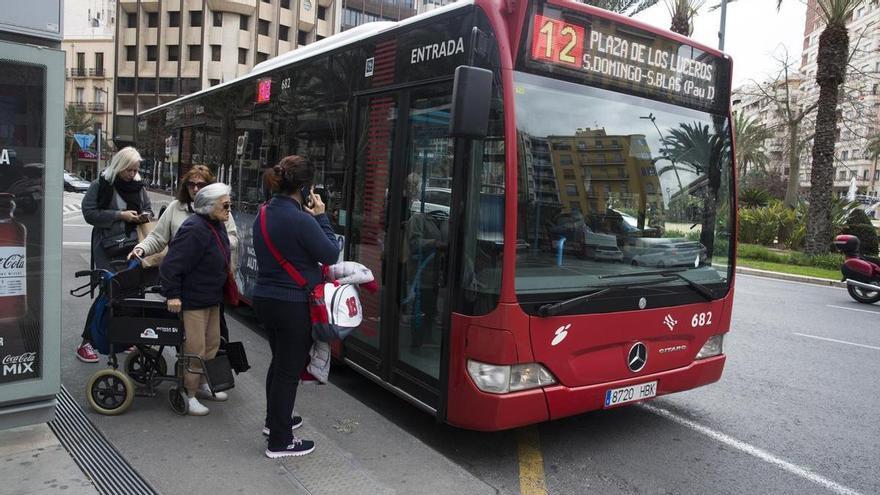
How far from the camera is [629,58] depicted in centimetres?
430

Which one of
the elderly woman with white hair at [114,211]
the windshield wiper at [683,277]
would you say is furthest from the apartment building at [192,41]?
the windshield wiper at [683,277]

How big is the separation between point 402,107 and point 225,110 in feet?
14.3

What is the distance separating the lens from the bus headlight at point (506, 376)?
3.80m

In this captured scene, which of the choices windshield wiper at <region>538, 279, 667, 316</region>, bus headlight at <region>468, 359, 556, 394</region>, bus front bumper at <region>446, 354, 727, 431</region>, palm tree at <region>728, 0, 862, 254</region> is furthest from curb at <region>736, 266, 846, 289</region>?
bus headlight at <region>468, 359, 556, 394</region>

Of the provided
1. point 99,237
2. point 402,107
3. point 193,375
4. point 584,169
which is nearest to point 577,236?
point 584,169

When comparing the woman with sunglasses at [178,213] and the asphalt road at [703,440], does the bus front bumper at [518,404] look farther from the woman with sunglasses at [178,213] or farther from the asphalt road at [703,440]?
the woman with sunglasses at [178,213]

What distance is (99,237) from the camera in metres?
5.56

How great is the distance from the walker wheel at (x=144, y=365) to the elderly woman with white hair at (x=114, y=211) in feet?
2.92

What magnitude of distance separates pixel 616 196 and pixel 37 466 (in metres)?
3.72

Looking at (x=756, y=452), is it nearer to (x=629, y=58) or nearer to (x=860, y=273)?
(x=629, y=58)

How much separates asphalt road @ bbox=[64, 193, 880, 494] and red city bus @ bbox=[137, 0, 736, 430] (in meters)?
0.43

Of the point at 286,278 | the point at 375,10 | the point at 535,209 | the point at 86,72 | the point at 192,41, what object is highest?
the point at 375,10

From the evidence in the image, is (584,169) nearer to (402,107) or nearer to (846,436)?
(402,107)

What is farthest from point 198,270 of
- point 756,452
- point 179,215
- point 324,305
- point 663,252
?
point 756,452
